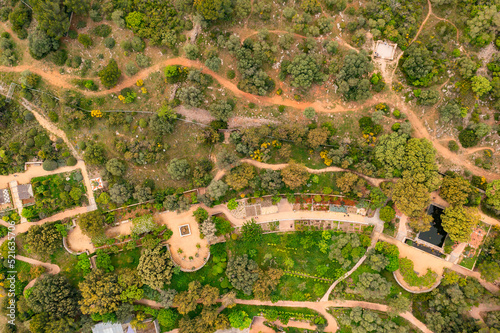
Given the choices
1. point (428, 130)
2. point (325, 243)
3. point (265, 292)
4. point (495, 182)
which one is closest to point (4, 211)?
point (265, 292)

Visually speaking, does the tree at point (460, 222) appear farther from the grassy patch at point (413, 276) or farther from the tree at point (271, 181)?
the tree at point (271, 181)

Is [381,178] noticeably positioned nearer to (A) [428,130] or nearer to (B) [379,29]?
(A) [428,130]

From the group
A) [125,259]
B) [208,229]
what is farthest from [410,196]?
[125,259]

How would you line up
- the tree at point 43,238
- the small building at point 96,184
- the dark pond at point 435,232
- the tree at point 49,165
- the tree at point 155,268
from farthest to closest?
the small building at point 96,184
the dark pond at point 435,232
the tree at point 49,165
the tree at point 43,238
the tree at point 155,268

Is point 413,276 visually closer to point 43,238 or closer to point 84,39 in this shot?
point 43,238

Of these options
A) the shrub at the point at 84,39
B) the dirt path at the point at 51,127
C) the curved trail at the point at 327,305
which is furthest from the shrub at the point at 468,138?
the dirt path at the point at 51,127
